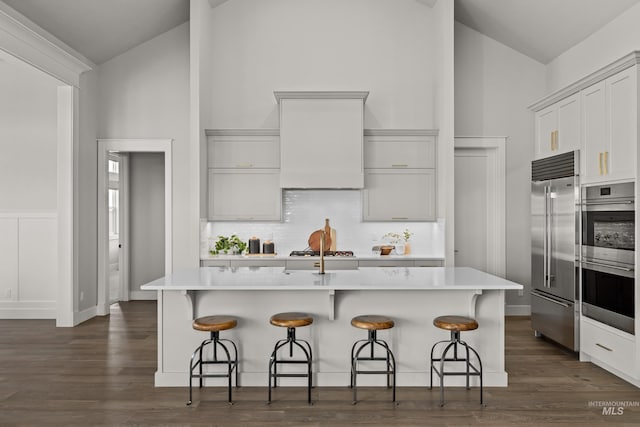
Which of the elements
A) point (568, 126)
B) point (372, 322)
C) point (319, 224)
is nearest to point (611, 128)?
point (568, 126)

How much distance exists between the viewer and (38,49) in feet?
15.8

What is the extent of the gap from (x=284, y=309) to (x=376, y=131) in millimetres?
2747

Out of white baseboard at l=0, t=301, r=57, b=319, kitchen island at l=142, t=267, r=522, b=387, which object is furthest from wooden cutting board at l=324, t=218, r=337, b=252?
white baseboard at l=0, t=301, r=57, b=319

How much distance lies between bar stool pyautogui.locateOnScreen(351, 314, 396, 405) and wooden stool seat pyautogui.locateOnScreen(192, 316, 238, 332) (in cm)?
86

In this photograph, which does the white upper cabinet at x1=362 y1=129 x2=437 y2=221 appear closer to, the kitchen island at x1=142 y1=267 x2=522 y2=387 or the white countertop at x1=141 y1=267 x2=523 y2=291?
the white countertop at x1=141 y1=267 x2=523 y2=291

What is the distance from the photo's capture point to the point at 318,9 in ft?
19.7

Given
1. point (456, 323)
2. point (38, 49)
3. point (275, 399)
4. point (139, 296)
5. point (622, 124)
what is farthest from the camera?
point (139, 296)

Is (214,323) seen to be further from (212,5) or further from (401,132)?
(212,5)

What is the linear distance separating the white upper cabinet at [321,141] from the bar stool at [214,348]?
2323 mm

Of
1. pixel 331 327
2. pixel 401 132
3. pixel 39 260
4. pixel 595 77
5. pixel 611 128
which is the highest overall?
pixel 595 77

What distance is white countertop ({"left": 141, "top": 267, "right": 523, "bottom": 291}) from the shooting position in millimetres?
3164

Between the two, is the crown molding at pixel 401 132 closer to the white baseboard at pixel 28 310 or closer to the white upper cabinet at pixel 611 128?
the white upper cabinet at pixel 611 128

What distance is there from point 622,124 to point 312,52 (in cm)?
361

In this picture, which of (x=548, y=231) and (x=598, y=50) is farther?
(x=598, y=50)
